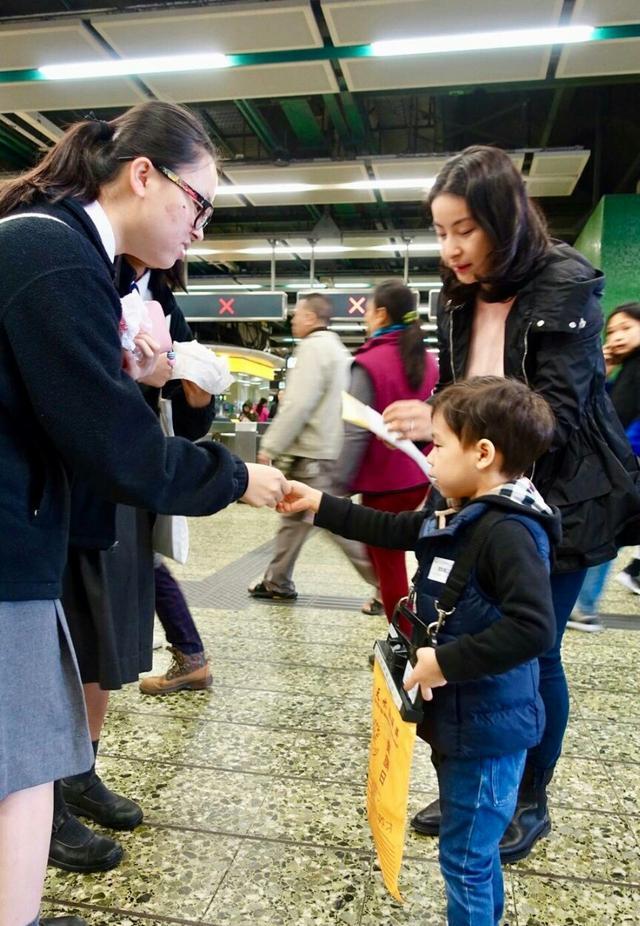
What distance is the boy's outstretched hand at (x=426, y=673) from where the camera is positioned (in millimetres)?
1106

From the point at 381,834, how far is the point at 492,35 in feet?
17.9

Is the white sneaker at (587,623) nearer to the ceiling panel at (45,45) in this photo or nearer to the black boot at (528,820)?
the black boot at (528,820)

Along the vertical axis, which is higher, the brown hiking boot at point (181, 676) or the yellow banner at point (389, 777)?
the yellow banner at point (389, 777)

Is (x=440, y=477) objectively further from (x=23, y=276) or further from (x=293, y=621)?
(x=293, y=621)

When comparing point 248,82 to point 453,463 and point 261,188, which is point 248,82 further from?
point 453,463

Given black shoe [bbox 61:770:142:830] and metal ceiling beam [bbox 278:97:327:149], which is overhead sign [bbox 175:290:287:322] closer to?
metal ceiling beam [bbox 278:97:327:149]

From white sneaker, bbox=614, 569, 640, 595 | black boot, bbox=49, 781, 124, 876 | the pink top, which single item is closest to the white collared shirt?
the pink top

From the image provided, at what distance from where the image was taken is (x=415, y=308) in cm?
293

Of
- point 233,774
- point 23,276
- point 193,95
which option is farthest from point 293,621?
point 193,95

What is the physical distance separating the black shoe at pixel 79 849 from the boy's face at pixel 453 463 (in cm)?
115

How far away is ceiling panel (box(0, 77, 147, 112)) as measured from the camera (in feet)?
19.6

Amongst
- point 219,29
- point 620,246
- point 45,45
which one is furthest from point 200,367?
point 620,246

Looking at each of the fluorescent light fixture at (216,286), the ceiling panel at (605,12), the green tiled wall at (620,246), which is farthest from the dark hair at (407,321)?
the fluorescent light fixture at (216,286)

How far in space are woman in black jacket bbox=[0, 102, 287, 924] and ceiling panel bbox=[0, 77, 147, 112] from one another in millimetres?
5599
